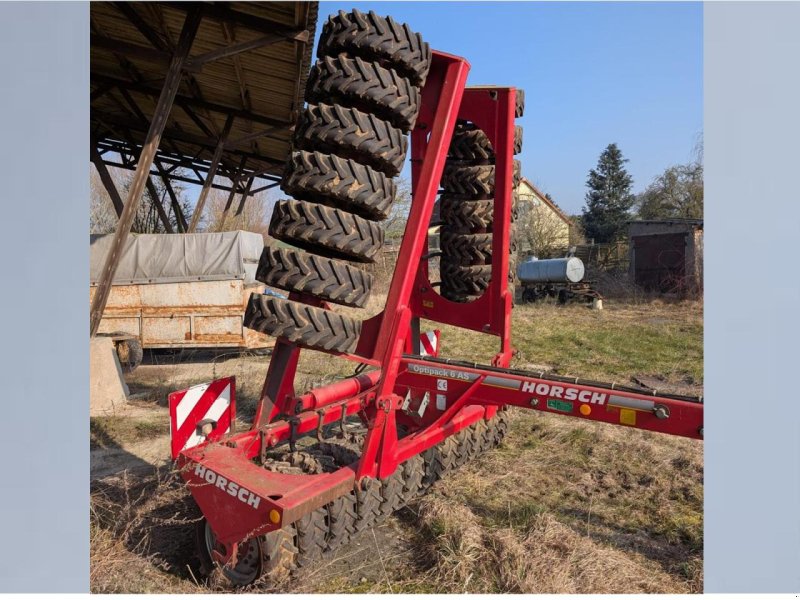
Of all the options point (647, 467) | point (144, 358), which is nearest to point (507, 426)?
point (647, 467)

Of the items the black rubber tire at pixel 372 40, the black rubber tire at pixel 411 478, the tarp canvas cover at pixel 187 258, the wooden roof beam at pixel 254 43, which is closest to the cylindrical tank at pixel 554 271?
the tarp canvas cover at pixel 187 258

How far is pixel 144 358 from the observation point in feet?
36.7

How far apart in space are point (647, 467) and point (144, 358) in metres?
9.51

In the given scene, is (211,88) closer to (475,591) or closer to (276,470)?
(276,470)

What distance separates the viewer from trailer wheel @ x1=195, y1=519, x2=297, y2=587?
2977 millimetres

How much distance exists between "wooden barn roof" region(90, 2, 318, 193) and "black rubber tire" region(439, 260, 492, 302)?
4.39 m

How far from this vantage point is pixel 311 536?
3.15 metres

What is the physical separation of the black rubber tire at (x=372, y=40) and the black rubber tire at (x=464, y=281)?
7.95ft

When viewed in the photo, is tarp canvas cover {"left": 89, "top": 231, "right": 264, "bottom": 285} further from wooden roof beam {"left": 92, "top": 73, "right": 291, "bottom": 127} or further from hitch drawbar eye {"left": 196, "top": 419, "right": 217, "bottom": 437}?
hitch drawbar eye {"left": 196, "top": 419, "right": 217, "bottom": 437}

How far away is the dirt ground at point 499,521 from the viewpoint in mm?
3234

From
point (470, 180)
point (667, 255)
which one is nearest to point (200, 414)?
point (470, 180)

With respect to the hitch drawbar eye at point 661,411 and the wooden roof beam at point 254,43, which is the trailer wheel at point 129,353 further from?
the hitch drawbar eye at point 661,411

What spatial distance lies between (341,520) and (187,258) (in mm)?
8469

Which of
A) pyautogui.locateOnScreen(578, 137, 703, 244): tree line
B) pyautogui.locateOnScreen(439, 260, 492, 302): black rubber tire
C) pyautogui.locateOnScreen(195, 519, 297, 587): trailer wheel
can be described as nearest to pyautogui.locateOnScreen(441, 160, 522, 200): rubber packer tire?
pyautogui.locateOnScreen(439, 260, 492, 302): black rubber tire
